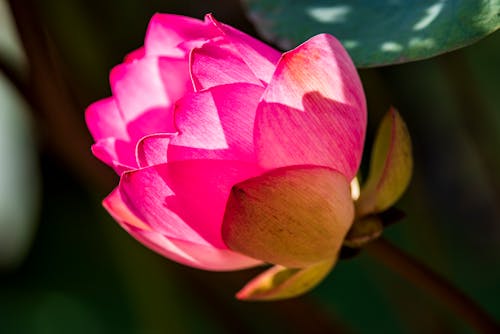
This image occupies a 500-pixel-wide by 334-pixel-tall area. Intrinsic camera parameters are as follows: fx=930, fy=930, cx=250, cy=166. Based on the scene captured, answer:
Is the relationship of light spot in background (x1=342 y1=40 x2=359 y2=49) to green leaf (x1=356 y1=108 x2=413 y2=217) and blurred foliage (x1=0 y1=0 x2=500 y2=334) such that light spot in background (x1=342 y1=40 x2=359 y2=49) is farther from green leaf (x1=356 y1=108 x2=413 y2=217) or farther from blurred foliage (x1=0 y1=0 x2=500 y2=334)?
blurred foliage (x1=0 y1=0 x2=500 y2=334)

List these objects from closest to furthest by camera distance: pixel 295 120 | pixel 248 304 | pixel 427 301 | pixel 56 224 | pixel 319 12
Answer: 1. pixel 295 120
2. pixel 319 12
3. pixel 427 301
4. pixel 248 304
5. pixel 56 224

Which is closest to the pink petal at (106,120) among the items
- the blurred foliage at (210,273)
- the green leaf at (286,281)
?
the green leaf at (286,281)

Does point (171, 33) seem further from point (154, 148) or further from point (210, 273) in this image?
point (210, 273)

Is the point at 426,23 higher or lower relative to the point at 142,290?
higher

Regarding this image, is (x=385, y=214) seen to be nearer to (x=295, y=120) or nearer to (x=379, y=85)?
(x=295, y=120)

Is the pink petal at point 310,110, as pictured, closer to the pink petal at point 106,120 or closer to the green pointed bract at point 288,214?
the green pointed bract at point 288,214

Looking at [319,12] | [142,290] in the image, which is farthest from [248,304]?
[319,12]

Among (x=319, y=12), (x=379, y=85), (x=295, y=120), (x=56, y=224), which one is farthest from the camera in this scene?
(x=56, y=224)

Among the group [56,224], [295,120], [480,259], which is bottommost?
[480,259]
